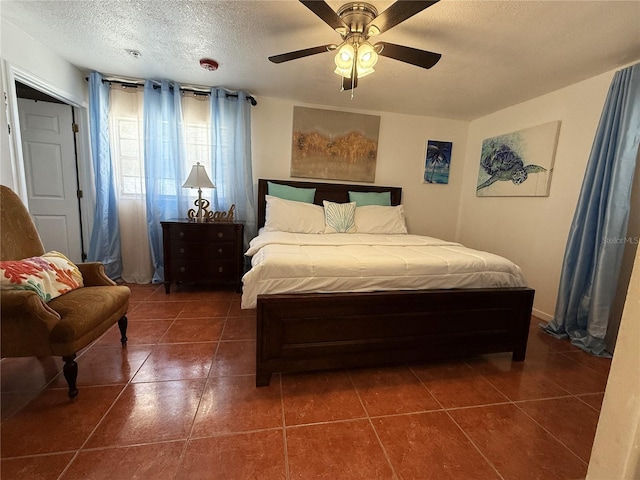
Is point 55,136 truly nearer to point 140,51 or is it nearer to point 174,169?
point 174,169

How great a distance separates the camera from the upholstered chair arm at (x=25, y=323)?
50.0 inches

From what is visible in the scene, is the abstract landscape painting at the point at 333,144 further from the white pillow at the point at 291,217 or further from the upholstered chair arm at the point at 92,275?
the upholstered chair arm at the point at 92,275

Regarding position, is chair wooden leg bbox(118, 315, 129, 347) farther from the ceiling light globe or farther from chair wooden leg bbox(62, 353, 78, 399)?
the ceiling light globe

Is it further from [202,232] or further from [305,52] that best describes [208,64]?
[202,232]

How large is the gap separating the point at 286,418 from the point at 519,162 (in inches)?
129

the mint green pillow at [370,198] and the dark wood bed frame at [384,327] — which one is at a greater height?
the mint green pillow at [370,198]

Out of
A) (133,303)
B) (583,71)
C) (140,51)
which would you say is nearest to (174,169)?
(140,51)

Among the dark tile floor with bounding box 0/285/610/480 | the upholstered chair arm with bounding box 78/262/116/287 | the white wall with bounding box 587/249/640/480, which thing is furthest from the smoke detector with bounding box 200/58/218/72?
the white wall with bounding box 587/249/640/480

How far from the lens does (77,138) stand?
9.44 ft

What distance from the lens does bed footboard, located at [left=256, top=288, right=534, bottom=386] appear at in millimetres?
1539

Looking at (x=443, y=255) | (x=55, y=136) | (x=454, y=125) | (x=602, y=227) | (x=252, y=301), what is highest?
(x=454, y=125)

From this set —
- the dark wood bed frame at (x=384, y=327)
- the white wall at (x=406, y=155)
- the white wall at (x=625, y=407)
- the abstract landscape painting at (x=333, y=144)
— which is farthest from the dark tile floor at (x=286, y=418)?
the abstract landscape painting at (x=333, y=144)

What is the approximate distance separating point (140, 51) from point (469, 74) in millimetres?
2835

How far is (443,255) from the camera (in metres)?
1.92
